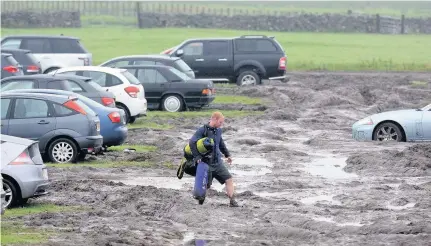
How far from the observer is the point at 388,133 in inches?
1049

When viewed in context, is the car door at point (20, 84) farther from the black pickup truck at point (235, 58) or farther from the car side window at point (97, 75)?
the black pickup truck at point (235, 58)

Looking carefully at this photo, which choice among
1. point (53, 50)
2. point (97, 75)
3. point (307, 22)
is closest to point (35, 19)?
point (307, 22)

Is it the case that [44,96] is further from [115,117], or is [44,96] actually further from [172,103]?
[172,103]

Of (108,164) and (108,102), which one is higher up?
(108,102)

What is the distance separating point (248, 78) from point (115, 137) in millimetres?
19201

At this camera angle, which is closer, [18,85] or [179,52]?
Answer: [18,85]

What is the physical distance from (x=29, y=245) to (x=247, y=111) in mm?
23007

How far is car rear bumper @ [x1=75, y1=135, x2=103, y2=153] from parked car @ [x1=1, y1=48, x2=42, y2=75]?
15441 mm

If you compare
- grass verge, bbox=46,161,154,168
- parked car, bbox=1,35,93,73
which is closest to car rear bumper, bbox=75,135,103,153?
grass verge, bbox=46,161,154,168

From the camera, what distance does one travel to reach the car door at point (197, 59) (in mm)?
42875

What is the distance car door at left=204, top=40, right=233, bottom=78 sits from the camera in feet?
141

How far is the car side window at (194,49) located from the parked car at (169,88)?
7.83m

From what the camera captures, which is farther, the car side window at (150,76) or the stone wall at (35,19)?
the stone wall at (35,19)

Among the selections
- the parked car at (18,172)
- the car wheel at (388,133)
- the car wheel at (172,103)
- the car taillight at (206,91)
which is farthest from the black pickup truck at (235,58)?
the parked car at (18,172)
